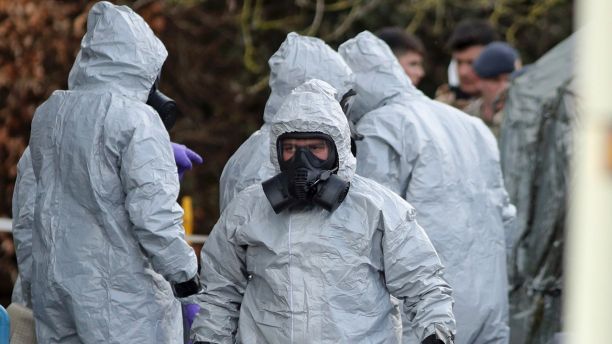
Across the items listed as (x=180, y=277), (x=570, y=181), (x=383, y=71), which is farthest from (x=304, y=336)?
(x=570, y=181)

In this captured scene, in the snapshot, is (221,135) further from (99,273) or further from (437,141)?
(99,273)

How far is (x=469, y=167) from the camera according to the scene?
6.22m

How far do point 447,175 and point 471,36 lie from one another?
12.2 ft

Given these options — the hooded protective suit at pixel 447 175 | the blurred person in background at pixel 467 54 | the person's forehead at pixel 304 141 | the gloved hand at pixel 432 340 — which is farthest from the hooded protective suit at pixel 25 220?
the blurred person in background at pixel 467 54

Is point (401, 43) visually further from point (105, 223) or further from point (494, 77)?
point (105, 223)

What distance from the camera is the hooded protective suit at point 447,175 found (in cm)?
600

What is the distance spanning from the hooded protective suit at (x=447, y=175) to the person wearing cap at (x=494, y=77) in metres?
2.25

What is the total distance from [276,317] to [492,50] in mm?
4900

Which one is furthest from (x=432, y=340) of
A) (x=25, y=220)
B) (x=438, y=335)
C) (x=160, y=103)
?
(x=25, y=220)

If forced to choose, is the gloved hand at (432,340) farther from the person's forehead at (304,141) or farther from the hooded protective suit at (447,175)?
the hooded protective suit at (447,175)

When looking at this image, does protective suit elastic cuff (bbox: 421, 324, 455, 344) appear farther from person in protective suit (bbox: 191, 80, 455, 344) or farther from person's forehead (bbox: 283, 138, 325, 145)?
person's forehead (bbox: 283, 138, 325, 145)

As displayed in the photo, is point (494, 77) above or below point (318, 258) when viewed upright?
below

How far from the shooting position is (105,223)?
5.05 metres

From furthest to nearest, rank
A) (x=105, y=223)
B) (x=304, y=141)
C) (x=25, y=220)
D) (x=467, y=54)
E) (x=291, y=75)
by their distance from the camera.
A: 1. (x=467, y=54)
2. (x=291, y=75)
3. (x=25, y=220)
4. (x=105, y=223)
5. (x=304, y=141)
